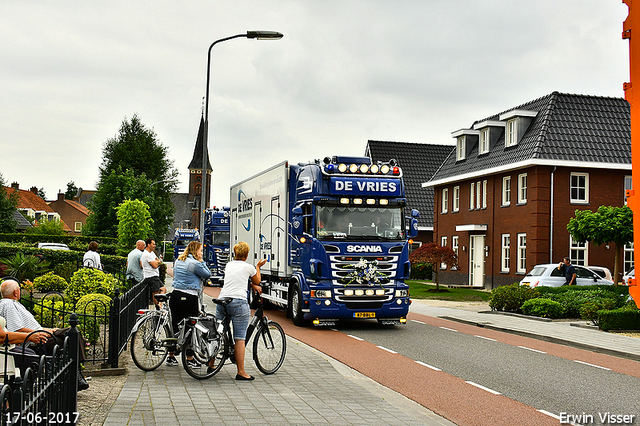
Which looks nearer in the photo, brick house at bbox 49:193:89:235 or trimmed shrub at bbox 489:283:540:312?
trimmed shrub at bbox 489:283:540:312

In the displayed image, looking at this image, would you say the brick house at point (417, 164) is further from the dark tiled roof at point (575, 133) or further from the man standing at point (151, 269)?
the man standing at point (151, 269)

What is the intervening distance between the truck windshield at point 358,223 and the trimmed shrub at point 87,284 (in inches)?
191

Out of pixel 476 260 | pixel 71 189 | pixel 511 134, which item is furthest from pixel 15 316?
pixel 71 189

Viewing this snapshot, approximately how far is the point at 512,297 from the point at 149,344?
14.2 metres

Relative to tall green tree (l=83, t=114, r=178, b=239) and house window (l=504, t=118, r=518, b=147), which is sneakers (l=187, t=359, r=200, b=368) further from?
tall green tree (l=83, t=114, r=178, b=239)

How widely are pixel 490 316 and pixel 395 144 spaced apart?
32.9 metres

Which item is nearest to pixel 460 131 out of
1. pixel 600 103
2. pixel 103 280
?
pixel 600 103

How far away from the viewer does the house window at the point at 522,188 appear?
32812mm

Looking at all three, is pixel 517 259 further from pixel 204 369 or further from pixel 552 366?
pixel 204 369

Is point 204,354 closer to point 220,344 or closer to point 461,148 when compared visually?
point 220,344

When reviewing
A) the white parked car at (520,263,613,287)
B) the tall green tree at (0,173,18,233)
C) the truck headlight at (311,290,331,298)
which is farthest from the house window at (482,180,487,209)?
the tall green tree at (0,173,18,233)

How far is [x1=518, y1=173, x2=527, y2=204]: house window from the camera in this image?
32.8m

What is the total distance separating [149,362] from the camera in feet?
30.5

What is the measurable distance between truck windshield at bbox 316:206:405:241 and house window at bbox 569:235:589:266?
18166 millimetres
